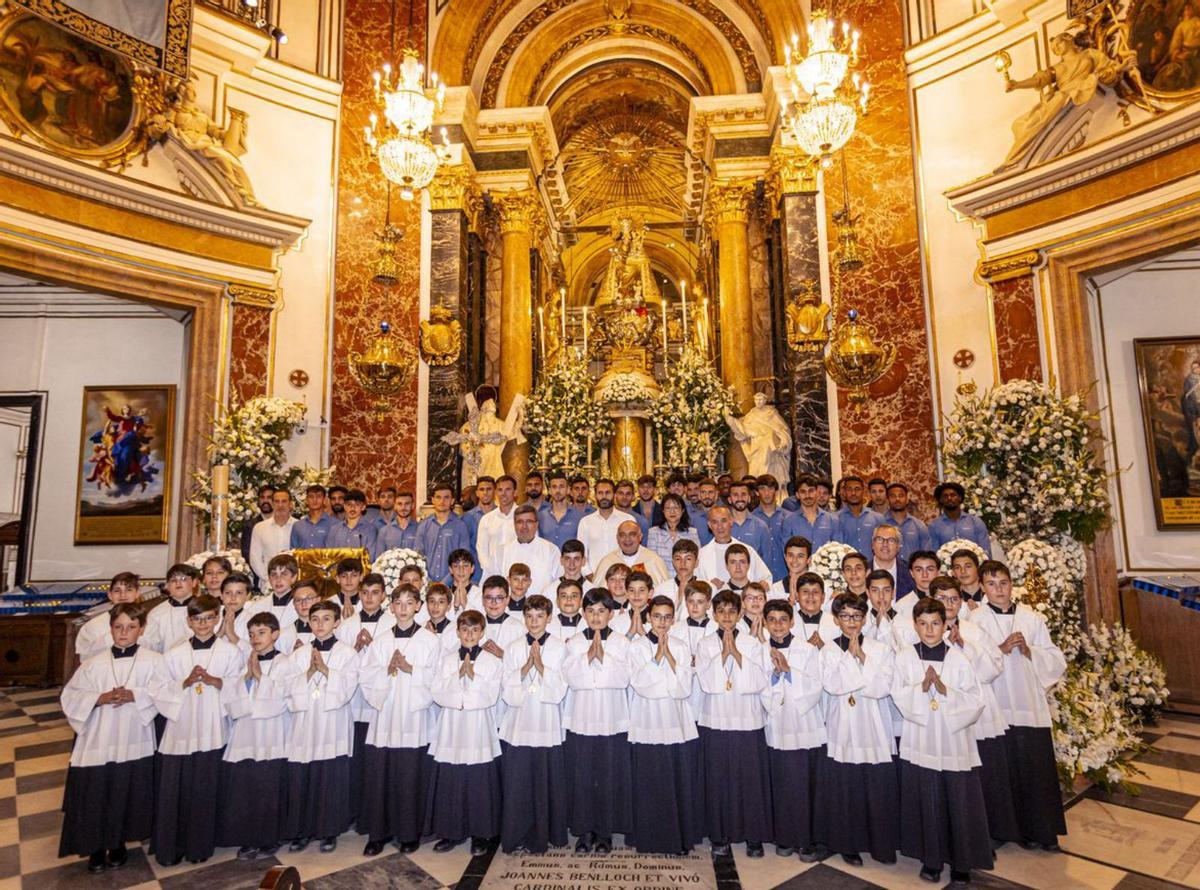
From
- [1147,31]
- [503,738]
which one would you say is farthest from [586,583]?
[1147,31]

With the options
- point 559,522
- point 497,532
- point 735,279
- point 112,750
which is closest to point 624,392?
point 735,279

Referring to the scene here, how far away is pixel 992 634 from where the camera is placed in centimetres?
487

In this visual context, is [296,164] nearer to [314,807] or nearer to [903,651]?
[314,807]

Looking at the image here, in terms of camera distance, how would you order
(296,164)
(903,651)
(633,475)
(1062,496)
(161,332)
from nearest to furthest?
(903,651), (1062,496), (296,164), (161,332), (633,475)

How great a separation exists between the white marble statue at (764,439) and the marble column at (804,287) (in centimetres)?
17

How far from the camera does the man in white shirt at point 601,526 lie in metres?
6.98

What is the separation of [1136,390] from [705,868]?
868 centimetres

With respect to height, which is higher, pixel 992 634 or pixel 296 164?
pixel 296 164

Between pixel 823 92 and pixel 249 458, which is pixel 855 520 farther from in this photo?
pixel 249 458

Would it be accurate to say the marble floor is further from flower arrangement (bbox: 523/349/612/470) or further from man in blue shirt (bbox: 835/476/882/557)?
flower arrangement (bbox: 523/349/612/470)

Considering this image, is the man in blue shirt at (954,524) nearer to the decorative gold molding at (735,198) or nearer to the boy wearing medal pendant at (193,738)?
the boy wearing medal pendant at (193,738)

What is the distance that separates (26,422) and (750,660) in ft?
38.5

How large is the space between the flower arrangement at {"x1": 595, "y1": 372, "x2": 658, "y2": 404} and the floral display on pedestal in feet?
15.4

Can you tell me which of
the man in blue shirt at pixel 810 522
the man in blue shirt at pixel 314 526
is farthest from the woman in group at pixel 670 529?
the man in blue shirt at pixel 314 526
